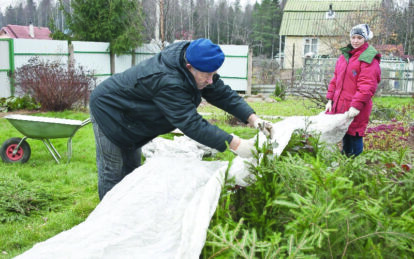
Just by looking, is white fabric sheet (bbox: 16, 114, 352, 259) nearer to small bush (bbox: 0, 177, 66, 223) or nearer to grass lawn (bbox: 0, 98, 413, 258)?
grass lawn (bbox: 0, 98, 413, 258)

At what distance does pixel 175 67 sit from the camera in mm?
2371

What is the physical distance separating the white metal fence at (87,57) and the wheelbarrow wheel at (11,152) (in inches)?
266

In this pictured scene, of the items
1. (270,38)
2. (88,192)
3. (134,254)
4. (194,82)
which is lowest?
(88,192)

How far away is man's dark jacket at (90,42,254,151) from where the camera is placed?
2.30 meters

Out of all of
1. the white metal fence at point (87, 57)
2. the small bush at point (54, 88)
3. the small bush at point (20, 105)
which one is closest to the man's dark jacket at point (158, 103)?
the small bush at point (54, 88)

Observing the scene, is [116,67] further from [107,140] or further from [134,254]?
[134,254]

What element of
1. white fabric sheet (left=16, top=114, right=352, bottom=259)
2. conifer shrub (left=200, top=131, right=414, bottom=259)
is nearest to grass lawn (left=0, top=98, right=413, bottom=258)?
white fabric sheet (left=16, top=114, right=352, bottom=259)

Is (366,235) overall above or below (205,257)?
above

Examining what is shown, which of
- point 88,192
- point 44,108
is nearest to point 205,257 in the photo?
point 88,192

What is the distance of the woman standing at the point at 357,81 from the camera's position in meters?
3.88

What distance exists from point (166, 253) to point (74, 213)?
2.70 meters

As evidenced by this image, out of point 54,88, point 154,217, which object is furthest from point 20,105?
point 154,217

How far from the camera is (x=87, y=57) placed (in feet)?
53.1

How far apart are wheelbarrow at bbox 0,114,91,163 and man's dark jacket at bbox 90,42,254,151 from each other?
2.29 m
